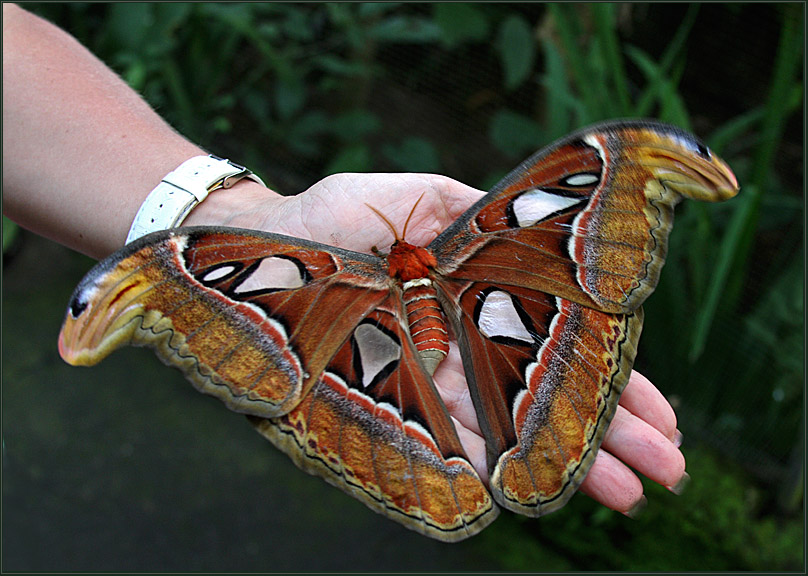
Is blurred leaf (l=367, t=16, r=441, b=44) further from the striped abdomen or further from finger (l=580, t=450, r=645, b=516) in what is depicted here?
finger (l=580, t=450, r=645, b=516)

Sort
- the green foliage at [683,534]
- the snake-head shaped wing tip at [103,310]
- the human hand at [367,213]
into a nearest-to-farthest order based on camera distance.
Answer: the snake-head shaped wing tip at [103,310] < the human hand at [367,213] < the green foliage at [683,534]

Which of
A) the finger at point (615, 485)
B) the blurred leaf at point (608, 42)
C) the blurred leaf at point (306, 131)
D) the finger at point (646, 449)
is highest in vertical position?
the blurred leaf at point (608, 42)

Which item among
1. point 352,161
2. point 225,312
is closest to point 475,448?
point 225,312

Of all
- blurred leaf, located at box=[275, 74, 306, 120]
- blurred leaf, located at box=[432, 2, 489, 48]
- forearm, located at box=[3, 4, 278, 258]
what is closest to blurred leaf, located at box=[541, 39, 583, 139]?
A: blurred leaf, located at box=[432, 2, 489, 48]

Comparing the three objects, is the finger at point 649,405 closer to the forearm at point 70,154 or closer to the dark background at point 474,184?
the dark background at point 474,184

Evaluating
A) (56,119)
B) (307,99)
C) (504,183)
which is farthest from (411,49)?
(504,183)

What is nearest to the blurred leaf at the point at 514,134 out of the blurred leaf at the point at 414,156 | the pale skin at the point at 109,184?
the blurred leaf at the point at 414,156

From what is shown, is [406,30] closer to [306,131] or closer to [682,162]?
[306,131]
